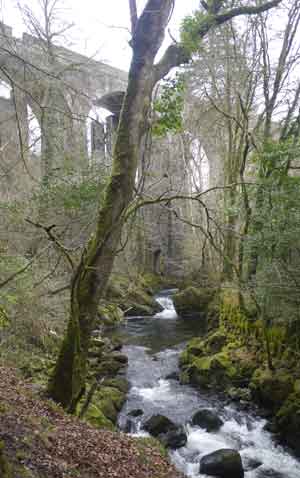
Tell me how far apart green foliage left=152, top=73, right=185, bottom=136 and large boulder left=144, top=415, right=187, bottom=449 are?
531 centimetres

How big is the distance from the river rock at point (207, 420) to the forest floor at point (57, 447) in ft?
8.08

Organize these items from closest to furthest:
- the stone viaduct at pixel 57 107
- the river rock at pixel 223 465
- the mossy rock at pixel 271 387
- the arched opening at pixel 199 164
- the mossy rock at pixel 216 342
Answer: the river rock at pixel 223 465 < the mossy rock at pixel 271 387 < the stone viaduct at pixel 57 107 < the mossy rock at pixel 216 342 < the arched opening at pixel 199 164

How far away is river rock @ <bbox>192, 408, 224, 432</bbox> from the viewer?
749 cm

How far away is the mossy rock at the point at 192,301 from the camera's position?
16297mm

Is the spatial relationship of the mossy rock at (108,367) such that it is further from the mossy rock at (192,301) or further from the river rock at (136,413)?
the mossy rock at (192,301)

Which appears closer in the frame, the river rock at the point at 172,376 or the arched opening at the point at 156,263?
the river rock at the point at 172,376

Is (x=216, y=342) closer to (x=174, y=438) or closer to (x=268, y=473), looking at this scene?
(x=174, y=438)

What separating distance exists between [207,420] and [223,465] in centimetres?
160

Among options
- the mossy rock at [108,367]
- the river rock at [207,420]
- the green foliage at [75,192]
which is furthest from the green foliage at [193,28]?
the mossy rock at [108,367]

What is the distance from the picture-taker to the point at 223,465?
19.7 feet

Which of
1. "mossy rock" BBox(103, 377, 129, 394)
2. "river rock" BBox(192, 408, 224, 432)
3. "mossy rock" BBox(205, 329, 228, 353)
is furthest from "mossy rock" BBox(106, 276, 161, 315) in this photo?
"river rock" BBox(192, 408, 224, 432)

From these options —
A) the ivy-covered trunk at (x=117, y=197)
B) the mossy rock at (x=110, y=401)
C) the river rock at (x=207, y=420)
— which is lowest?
the river rock at (x=207, y=420)

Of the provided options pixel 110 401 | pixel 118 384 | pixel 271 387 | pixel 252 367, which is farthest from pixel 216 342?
pixel 110 401

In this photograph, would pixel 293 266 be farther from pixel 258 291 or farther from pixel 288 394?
pixel 288 394
